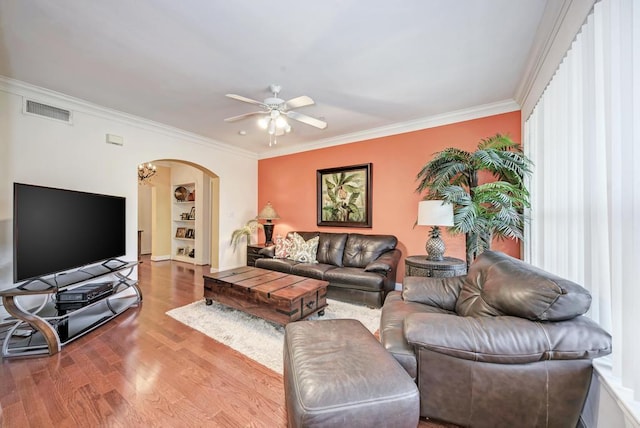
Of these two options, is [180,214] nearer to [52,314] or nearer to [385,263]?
[52,314]

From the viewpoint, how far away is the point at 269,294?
2.46 m

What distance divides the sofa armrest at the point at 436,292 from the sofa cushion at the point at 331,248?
1.91 meters

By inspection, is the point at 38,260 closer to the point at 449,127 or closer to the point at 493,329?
the point at 493,329

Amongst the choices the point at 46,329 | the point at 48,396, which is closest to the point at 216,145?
the point at 46,329

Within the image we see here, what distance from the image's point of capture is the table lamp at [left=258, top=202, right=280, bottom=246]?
5.05 meters

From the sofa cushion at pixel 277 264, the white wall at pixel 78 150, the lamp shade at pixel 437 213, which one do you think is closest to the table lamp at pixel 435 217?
the lamp shade at pixel 437 213

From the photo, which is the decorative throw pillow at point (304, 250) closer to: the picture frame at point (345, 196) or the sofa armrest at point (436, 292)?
the picture frame at point (345, 196)

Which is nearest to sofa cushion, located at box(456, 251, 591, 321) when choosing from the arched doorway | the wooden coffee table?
the wooden coffee table

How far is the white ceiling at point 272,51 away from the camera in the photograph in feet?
5.64

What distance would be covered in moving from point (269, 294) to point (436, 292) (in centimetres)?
154

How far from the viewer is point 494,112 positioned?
126 inches

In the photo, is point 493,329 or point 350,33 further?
point 350,33

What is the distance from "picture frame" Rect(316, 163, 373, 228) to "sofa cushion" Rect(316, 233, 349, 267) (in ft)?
1.23

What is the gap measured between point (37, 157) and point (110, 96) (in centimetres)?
106
